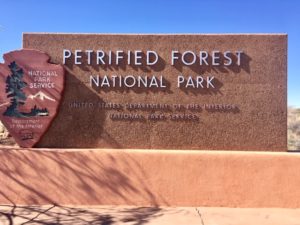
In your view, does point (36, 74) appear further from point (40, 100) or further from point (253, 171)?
point (253, 171)

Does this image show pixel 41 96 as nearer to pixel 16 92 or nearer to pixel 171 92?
pixel 16 92

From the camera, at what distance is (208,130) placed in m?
8.71

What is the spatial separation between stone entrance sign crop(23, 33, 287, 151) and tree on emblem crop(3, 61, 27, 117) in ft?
2.28

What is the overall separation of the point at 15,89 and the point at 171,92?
3.19m

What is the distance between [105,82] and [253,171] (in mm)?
3419

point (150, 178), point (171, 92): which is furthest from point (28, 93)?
point (150, 178)

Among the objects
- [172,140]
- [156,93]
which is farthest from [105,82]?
[172,140]

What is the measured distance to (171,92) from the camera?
8812mm

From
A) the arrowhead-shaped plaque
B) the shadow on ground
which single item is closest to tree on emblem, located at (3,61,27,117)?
the arrowhead-shaped plaque

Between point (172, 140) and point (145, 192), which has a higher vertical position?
point (172, 140)

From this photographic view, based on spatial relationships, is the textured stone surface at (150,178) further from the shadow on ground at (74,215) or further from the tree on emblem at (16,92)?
the tree on emblem at (16,92)

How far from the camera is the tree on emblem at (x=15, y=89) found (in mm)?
8898

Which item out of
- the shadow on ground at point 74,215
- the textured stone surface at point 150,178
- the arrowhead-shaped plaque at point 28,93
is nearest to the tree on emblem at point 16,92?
the arrowhead-shaped plaque at point 28,93

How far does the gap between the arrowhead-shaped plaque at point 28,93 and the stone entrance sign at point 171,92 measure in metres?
0.18
